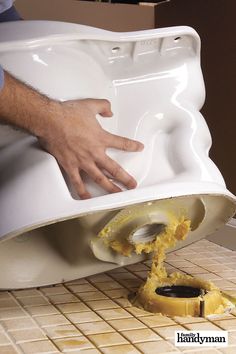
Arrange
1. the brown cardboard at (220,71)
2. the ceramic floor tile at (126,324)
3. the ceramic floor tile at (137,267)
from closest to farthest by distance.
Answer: the ceramic floor tile at (126,324) < the ceramic floor tile at (137,267) < the brown cardboard at (220,71)

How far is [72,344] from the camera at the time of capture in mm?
872

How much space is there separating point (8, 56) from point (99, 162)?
216 millimetres

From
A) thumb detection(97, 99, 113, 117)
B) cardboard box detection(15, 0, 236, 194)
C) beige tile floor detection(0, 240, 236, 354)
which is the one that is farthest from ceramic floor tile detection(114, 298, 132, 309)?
cardboard box detection(15, 0, 236, 194)

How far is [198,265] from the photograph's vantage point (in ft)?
4.24

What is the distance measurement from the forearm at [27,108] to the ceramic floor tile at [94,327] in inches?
11.5

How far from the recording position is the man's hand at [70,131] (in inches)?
35.5

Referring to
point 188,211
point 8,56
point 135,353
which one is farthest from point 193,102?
point 135,353

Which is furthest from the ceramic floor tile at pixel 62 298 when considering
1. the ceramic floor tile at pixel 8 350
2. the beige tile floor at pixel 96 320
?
the ceramic floor tile at pixel 8 350

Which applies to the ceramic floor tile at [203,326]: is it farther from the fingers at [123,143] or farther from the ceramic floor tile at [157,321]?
the fingers at [123,143]

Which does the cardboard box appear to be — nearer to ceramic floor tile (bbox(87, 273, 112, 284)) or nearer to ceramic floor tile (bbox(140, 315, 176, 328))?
ceramic floor tile (bbox(87, 273, 112, 284))

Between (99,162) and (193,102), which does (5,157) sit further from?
(193,102)

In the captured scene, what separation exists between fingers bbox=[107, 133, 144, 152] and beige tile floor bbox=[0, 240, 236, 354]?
0.87 feet

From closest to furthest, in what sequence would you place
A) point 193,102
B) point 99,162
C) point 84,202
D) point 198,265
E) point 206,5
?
point 84,202 → point 99,162 → point 193,102 → point 198,265 → point 206,5

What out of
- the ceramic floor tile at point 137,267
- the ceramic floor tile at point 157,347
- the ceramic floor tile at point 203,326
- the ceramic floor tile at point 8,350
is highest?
the ceramic floor tile at point 8,350
